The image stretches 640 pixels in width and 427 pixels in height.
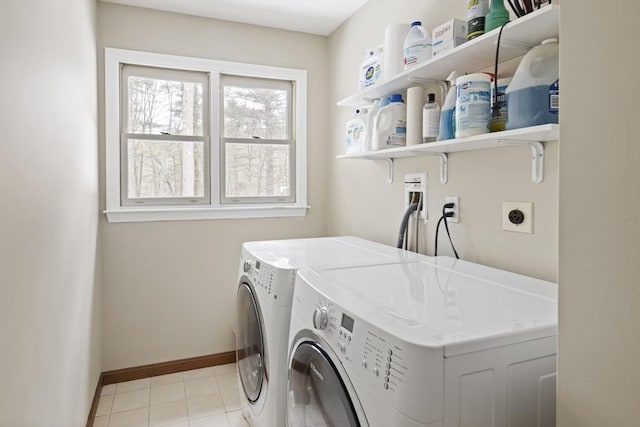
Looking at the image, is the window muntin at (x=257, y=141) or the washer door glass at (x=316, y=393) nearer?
the washer door glass at (x=316, y=393)

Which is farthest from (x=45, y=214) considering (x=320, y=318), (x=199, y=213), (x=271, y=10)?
(x=271, y=10)

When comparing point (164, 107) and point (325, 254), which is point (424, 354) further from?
point (164, 107)

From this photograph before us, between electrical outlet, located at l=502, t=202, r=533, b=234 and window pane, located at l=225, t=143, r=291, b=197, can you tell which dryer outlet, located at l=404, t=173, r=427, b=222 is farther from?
window pane, located at l=225, t=143, r=291, b=197

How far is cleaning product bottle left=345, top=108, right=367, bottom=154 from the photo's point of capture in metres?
2.18

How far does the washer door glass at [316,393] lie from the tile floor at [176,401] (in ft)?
3.33

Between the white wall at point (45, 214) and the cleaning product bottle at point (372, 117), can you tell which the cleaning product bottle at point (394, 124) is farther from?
the white wall at point (45, 214)

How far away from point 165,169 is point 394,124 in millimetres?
1554

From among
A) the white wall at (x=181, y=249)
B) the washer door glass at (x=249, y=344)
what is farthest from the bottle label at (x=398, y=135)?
the white wall at (x=181, y=249)

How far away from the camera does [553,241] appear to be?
1.36 meters

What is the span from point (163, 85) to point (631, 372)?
8.93 feet

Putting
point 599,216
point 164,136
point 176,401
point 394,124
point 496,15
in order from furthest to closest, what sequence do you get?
1. point 164,136
2. point 176,401
3. point 394,124
4. point 496,15
5. point 599,216

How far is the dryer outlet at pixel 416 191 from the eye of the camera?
1960 millimetres

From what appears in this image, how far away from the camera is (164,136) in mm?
2646

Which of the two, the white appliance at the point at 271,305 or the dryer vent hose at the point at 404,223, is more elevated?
the dryer vent hose at the point at 404,223
